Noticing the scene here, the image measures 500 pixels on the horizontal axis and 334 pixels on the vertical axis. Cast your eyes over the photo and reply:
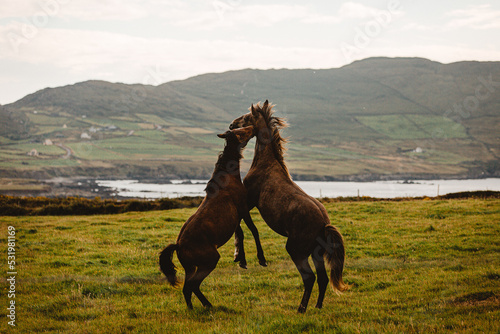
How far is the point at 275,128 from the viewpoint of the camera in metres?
9.25

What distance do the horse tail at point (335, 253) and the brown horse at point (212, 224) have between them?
171cm

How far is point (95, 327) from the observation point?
736cm

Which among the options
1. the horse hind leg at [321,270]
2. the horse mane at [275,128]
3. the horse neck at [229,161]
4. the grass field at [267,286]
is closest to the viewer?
the grass field at [267,286]

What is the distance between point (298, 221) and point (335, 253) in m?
0.92

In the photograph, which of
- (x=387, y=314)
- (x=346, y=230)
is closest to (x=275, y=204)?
(x=387, y=314)

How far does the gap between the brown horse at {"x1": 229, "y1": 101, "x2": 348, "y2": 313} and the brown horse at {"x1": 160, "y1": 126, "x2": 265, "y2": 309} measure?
0.41 m

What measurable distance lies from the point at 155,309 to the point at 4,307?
3.43 meters

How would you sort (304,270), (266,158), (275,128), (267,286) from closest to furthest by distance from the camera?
(304,270) → (266,158) → (275,128) → (267,286)

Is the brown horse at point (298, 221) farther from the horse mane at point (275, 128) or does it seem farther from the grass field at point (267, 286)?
the grass field at point (267, 286)

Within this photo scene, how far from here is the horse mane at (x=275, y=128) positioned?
9092mm

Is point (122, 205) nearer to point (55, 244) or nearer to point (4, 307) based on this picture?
point (55, 244)
